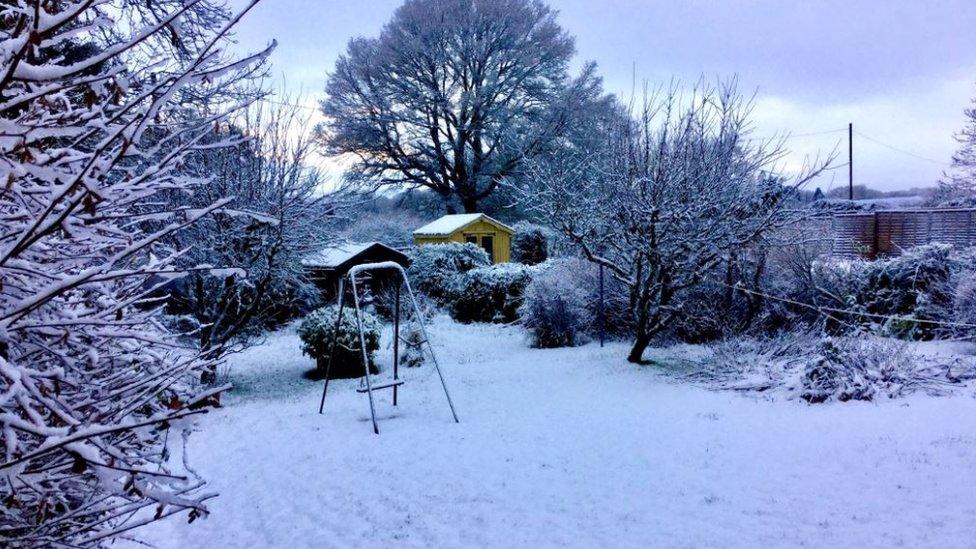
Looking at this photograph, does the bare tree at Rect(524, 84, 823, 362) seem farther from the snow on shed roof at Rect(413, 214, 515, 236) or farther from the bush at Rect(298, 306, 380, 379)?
the snow on shed roof at Rect(413, 214, 515, 236)

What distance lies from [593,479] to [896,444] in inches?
116

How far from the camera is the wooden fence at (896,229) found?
1483 cm

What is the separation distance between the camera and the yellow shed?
859 inches

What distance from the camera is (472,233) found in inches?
896

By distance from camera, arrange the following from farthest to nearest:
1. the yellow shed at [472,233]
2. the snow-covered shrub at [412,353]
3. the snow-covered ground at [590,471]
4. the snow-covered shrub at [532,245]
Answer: the snow-covered shrub at [532,245]
the yellow shed at [472,233]
the snow-covered shrub at [412,353]
the snow-covered ground at [590,471]

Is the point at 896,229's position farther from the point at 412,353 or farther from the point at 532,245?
the point at 412,353

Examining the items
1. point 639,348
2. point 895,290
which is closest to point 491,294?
point 639,348

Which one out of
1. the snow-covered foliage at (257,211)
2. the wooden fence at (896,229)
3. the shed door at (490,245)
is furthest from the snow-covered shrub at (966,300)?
the shed door at (490,245)

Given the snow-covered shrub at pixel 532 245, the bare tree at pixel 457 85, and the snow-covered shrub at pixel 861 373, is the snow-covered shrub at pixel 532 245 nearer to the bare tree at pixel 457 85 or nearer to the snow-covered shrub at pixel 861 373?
the bare tree at pixel 457 85

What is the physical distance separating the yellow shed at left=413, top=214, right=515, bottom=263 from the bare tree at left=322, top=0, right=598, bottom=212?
2.78 metres

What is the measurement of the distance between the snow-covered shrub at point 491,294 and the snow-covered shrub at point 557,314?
243 cm

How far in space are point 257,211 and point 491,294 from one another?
7619 millimetres

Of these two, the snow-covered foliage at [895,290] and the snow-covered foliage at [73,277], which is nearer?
the snow-covered foliage at [73,277]

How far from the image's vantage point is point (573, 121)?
979 inches
